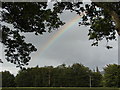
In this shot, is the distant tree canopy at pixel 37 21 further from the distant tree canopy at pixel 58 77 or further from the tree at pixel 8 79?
the distant tree canopy at pixel 58 77

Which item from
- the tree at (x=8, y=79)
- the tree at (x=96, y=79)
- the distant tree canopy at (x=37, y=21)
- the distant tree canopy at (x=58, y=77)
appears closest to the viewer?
the distant tree canopy at (x=37, y=21)

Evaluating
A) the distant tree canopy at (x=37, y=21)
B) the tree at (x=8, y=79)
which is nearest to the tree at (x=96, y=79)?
the tree at (x=8, y=79)

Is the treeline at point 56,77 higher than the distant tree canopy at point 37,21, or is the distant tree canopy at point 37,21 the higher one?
the distant tree canopy at point 37,21

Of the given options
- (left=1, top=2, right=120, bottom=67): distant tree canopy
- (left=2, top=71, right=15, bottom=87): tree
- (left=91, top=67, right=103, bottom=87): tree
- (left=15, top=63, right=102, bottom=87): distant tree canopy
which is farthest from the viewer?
(left=15, top=63, right=102, bottom=87): distant tree canopy

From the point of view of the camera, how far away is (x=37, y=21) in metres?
12.3

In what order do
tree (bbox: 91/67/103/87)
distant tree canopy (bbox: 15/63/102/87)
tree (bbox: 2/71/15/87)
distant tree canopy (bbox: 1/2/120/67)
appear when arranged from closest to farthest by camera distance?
1. distant tree canopy (bbox: 1/2/120/67)
2. tree (bbox: 2/71/15/87)
3. tree (bbox: 91/67/103/87)
4. distant tree canopy (bbox: 15/63/102/87)

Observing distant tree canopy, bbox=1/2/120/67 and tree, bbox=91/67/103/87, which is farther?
tree, bbox=91/67/103/87

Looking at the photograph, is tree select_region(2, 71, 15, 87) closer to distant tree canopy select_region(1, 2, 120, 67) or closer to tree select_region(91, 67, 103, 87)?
tree select_region(91, 67, 103, 87)

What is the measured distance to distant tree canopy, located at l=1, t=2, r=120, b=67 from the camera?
35.7 feet

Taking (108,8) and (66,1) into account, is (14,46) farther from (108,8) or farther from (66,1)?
(108,8)

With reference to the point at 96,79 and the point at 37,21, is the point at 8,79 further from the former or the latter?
the point at 37,21

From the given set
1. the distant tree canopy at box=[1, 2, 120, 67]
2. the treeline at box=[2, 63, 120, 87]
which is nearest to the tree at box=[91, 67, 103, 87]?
the treeline at box=[2, 63, 120, 87]

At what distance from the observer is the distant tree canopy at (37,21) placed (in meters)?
10.9

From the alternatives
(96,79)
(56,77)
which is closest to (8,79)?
(56,77)
